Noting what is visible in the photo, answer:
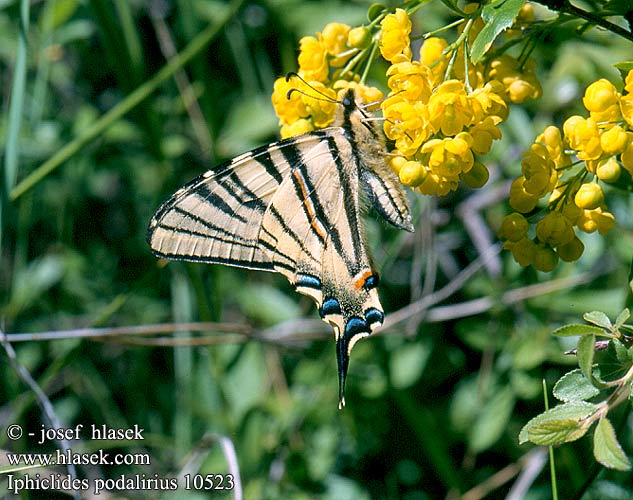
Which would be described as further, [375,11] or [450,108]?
[375,11]

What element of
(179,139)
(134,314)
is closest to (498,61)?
(179,139)

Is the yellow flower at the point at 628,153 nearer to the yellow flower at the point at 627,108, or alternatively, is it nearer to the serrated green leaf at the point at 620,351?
the yellow flower at the point at 627,108

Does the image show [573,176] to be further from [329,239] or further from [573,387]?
[329,239]

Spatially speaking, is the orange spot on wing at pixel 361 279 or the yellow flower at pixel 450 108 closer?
the yellow flower at pixel 450 108

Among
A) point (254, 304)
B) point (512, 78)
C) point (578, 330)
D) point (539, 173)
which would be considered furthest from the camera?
point (254, 304)

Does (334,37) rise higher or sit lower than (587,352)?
higher

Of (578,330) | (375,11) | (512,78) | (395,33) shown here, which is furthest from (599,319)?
(375,11)
